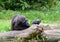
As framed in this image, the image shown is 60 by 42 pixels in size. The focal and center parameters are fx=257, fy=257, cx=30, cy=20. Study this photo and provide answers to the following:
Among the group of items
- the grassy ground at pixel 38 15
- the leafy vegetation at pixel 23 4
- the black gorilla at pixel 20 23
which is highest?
the black gorilla at pixel 20 23

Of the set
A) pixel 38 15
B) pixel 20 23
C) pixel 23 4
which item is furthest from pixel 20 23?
pixel 23 4

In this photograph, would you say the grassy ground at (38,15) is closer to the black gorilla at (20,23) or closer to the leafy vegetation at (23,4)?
the leafy vegetation at (23,4)

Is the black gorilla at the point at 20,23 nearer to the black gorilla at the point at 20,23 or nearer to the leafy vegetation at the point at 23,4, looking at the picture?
the black gorilla at the point at 20,23

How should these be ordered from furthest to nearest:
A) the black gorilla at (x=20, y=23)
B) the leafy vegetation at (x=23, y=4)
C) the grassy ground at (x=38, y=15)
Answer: the leafy vegetation at (x=23, y=4) < the grassy ground at (x=38, y=15) < the black gorilla at (x=20, y=23)

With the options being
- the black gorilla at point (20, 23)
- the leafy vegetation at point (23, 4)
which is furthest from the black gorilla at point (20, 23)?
the leafy vegetation at point (23, 4)

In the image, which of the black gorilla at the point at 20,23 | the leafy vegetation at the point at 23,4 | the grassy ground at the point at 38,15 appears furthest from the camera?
the leafy vegetation at the point at 23,4

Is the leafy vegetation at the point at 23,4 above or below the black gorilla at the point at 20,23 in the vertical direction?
below

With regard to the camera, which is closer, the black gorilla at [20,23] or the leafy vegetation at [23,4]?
the black gorilla at [20,23]

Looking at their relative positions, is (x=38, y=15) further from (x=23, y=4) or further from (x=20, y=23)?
(x=20, y=23)

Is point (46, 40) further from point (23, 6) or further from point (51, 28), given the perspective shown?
point (23, 6)

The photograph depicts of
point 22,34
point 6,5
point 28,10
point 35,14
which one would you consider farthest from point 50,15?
point 22,34

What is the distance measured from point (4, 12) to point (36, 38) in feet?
26.2

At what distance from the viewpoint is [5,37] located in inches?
233

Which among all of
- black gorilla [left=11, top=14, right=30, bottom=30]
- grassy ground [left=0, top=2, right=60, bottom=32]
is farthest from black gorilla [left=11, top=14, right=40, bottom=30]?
grassy ground [left=0, top=2, right=60, bottom=32]
